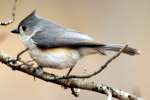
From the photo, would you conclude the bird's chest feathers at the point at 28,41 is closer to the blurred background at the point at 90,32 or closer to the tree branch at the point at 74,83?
the tree branch at the point at 74,83

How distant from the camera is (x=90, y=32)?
247 centimetres

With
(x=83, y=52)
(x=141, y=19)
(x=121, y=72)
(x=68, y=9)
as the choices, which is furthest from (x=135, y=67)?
(x=83, y=52)

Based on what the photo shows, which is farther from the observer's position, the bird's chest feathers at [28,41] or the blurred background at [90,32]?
the blurred background at [90,32]

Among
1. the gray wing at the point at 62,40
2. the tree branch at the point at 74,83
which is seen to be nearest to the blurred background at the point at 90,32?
the gray wing at the point at 62,40

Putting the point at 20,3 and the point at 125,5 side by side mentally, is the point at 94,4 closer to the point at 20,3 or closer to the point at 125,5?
the point at 125,5

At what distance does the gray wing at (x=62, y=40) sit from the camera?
142 centimetres

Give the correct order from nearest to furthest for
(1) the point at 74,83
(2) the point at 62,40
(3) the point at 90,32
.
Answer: (1) the point at 74,83
(2) the point at 62,40
(3) the point at 90,32

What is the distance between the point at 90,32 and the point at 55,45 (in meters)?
0.99

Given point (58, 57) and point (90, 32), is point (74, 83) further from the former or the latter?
point (90, 32)

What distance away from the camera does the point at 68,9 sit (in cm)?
251

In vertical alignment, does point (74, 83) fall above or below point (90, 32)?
below

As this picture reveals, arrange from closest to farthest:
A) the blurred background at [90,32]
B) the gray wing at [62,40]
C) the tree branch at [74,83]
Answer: the tree branch at [74,83] < the gray wing at [62,40] < the blurred background at [90,32]

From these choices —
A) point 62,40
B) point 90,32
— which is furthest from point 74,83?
point 90,32

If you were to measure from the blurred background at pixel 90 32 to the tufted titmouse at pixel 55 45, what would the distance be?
87 centimetres
